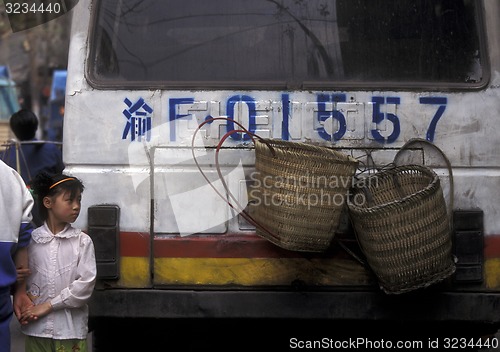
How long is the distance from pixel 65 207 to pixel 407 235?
5.21 feet

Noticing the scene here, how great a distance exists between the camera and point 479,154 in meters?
4.39

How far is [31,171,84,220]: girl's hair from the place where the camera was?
165 inches

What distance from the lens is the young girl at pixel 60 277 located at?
411 cm

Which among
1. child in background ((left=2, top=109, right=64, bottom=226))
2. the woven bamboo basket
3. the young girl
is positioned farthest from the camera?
child in background ((left=2, top=109, right=64, bottom=226))

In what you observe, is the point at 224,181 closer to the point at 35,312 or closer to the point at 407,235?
the point at 407,235

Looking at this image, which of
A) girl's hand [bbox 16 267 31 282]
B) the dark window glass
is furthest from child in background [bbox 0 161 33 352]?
the dark window glass

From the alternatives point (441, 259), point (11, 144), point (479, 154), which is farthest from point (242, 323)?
point (11, 144)

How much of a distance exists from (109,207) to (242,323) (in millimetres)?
1002

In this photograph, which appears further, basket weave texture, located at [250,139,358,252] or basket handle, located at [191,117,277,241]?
basket handle, located at [191,117,277,241]

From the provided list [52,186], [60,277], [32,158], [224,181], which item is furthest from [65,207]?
[32,158]

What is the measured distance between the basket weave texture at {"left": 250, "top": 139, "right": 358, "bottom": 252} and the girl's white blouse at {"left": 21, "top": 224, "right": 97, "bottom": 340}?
90 centimetres

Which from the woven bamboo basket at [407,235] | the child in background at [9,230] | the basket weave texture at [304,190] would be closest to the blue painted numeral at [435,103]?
the woven bamboo basket at [407,235]

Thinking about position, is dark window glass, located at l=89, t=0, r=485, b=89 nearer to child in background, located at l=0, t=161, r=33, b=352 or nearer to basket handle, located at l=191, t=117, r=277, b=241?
basket handle, located at l=191, t=117, r=277, b=241

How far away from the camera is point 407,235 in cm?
400
